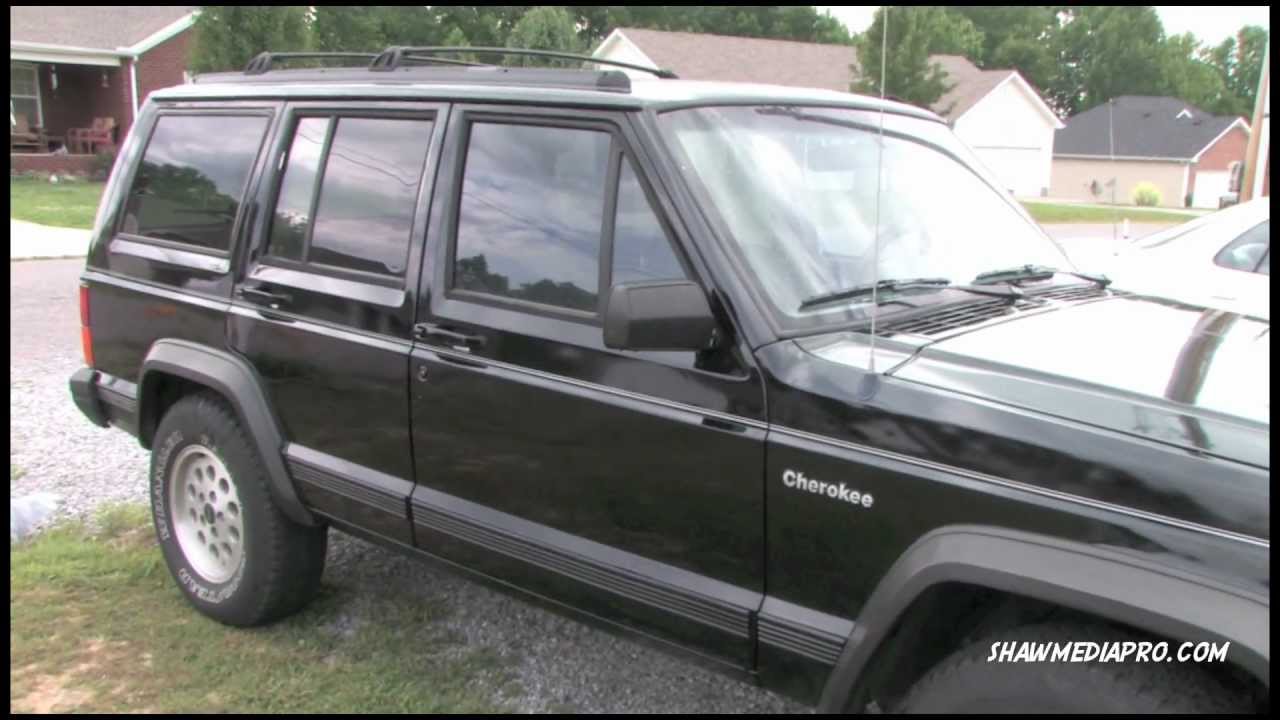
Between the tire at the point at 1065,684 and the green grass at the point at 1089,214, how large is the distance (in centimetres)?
2338

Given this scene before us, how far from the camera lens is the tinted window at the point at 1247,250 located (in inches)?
228

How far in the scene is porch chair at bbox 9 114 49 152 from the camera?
88.2ft

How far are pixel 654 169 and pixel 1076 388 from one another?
116 centimetres

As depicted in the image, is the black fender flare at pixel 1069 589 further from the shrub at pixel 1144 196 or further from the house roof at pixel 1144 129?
the shrub at pixel 1144 196

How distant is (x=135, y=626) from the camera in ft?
13.0

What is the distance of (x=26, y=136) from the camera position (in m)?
27.2

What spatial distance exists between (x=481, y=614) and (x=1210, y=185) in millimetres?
41735

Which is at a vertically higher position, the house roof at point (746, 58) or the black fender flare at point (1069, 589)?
the house roof at point (746, 58)

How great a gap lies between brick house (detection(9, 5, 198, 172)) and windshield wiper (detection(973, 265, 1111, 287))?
29.0 metres

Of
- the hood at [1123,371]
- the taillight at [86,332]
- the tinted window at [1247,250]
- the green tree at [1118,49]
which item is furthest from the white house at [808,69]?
the hood at [1123,371]

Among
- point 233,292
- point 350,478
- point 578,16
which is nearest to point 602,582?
point 350,478

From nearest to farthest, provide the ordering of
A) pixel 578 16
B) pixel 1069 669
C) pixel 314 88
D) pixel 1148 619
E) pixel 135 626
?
pixel 1148 619 < pixel 1069 669 < pixel 314 88 < pixel 135 626 < pixel 578 16

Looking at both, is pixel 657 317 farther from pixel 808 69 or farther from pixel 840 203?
pixel 808 69

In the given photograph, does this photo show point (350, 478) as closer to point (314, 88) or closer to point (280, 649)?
point (280, 649)
